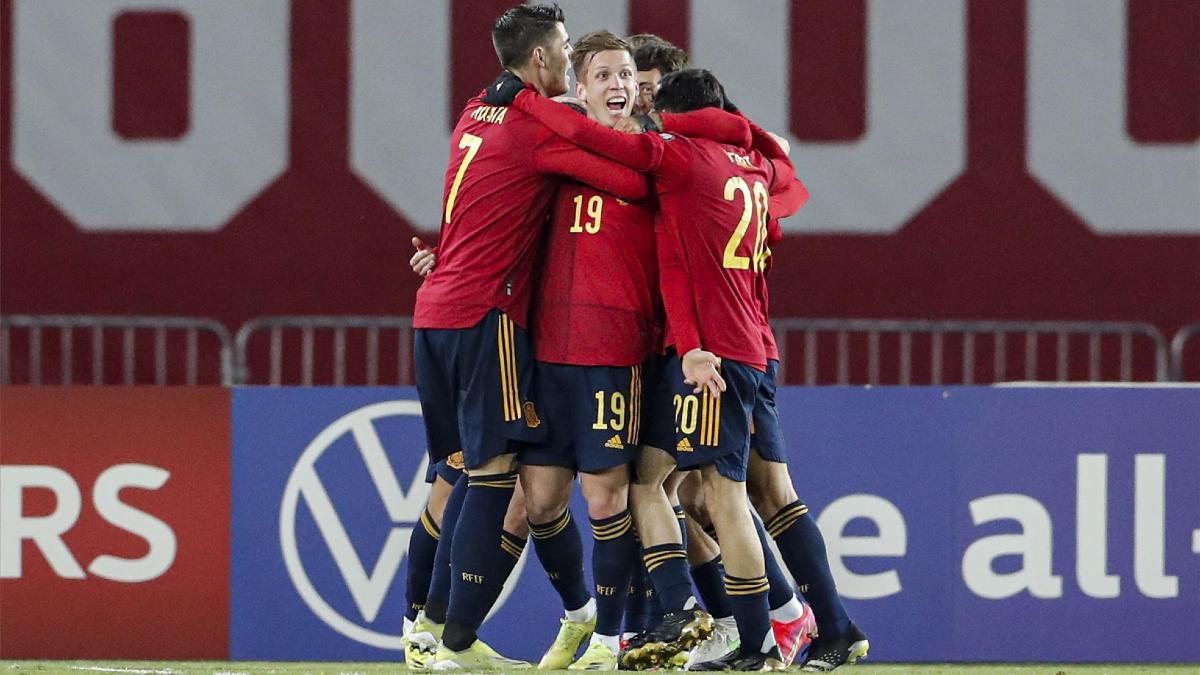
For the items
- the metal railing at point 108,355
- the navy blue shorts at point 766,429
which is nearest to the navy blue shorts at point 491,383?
the navy blue shorts at point 766,429

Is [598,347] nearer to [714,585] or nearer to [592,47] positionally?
[592,47]

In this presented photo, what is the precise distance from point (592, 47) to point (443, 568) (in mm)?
1731

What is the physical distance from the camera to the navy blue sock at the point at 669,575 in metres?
6.11

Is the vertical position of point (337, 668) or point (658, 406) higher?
point (658, 406)

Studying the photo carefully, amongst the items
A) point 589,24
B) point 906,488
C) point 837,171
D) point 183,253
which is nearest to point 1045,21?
point 837,171

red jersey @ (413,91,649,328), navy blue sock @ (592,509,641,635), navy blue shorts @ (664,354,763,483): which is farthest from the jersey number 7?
navy blue sock @ (592,509,641,635)

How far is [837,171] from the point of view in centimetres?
1062

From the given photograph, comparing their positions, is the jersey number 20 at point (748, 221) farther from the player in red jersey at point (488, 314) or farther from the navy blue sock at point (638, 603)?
the navy blue sock at point (638, 603)

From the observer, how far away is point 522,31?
6273 mm

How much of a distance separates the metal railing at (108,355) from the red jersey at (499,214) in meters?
4.33

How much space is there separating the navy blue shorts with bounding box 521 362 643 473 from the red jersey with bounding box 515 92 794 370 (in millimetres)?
226

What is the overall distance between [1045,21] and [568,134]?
5330 millimetres

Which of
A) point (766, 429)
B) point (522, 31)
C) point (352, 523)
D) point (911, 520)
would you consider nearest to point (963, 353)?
point (911, 520)

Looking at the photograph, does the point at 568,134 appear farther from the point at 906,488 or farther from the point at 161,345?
the point at 161,345
